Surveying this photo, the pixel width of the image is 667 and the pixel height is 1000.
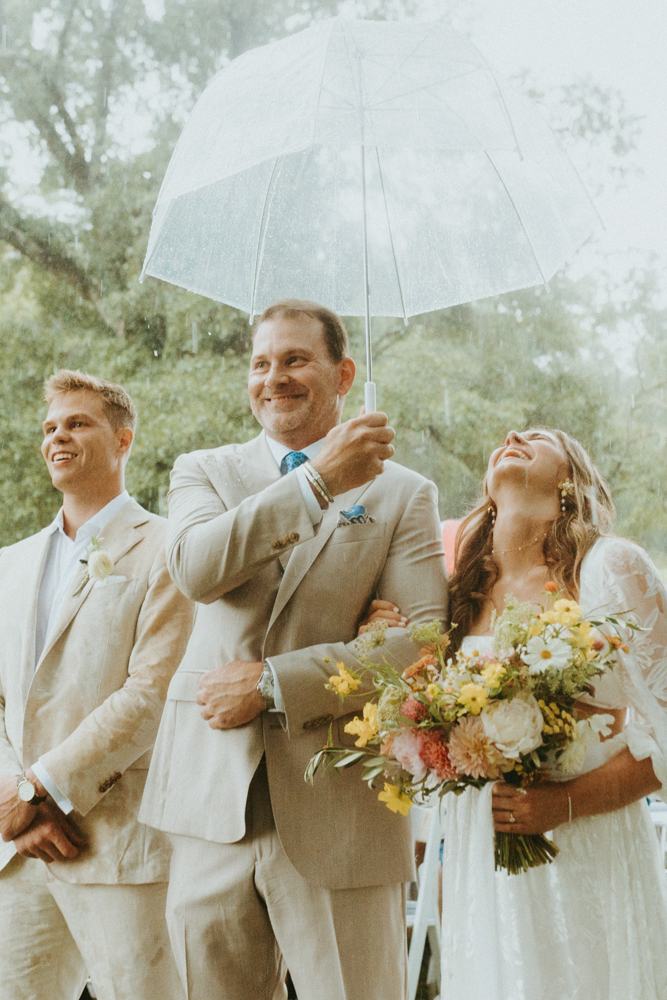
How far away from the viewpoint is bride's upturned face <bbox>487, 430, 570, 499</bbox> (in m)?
1.92

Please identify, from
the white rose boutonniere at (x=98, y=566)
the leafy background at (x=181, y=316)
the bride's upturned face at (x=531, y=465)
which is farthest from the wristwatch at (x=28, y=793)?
the leafy background at (x=181, y=316)

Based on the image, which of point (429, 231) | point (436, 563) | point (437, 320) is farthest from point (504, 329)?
point (436, 563)

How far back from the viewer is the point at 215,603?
1756mm

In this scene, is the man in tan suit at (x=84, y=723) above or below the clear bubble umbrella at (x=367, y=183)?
below

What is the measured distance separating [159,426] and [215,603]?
134 inches

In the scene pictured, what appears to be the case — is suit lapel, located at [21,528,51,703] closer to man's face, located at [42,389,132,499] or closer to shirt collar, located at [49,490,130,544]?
shirt collar, located at [49,490,130,544]

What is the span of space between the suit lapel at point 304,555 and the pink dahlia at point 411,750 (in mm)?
351

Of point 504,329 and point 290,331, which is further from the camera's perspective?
point 504,329

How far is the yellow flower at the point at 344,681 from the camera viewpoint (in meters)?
1.52

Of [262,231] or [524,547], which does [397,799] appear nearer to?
[524,547]

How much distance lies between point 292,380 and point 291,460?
16 cm

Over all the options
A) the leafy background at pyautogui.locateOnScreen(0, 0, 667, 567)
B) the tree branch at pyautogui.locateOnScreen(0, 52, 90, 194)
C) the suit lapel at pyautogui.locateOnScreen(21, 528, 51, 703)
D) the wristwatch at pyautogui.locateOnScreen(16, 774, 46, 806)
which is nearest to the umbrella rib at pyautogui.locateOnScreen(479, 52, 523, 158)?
the suit lapel at pyautogui.locateOnScreen(21, 528, 51, 703)

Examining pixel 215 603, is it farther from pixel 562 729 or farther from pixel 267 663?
pixel 562 729

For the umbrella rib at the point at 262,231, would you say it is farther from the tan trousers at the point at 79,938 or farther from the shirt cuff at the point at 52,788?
the tan trousers at the point at 79,938
